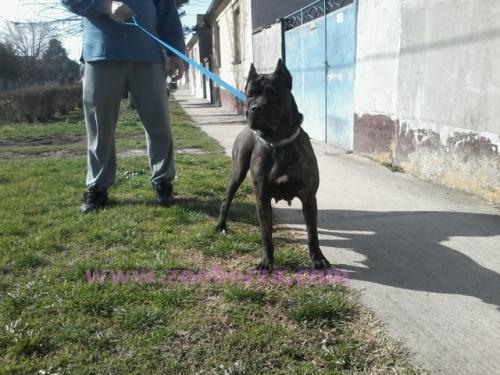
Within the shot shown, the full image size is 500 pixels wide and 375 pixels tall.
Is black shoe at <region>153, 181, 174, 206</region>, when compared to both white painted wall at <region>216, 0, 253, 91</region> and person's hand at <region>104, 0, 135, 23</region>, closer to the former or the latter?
person's hand at <region>104, 0, 135, 23</region>

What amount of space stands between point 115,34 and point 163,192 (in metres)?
1.56

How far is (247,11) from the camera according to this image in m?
13.5

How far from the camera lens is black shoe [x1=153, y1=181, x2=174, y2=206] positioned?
444cm

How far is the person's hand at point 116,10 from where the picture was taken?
12.0ft

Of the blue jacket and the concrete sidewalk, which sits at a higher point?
the blue jacket

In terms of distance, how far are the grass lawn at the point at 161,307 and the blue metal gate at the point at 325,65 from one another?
384 centimetres

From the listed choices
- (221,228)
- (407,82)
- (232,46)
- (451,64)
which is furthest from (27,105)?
(451,64)

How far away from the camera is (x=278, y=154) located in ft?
9.20

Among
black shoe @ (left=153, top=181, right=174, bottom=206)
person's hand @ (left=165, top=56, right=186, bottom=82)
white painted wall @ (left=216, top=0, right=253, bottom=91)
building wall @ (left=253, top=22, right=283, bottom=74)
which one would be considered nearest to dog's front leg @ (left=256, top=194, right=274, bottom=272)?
black shoe @ (left=153, top=181, right=174, bottom=206)

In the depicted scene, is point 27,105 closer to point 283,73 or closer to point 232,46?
point 232,46

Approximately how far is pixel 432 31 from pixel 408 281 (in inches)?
131

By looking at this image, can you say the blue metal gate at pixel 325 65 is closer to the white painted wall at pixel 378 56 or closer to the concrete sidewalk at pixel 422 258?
the white painted wall at pixel 378 56

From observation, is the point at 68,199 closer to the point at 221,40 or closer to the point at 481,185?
the point at 481,185

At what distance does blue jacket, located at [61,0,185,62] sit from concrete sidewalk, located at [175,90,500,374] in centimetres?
199
